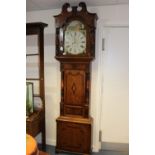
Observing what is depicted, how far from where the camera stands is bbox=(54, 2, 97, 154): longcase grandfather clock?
2.53 metres

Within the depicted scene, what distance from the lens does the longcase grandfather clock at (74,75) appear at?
8.29 feet

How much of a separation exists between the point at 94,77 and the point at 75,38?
1.89ft

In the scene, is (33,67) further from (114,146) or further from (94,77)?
(114,146)

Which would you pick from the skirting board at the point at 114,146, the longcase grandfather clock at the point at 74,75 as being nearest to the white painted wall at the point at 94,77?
the skirting board at the point at 114,146

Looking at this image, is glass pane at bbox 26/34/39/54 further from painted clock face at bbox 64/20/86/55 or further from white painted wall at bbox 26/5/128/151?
painted clock face at bbox 64/20/86/55

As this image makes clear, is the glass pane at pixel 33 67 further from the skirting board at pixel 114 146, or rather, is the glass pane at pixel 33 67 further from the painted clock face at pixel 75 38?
the skirting board at pixel 114 146

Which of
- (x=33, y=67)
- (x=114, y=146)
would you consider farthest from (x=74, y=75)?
(x=114, y=146)

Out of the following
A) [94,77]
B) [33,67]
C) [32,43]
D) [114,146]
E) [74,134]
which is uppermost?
[32,43]

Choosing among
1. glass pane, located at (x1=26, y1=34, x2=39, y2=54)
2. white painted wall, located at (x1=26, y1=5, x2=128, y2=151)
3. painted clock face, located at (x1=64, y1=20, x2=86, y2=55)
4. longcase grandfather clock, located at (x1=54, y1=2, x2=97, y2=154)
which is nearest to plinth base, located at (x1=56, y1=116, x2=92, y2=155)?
longcase grandfather clock, located at (x1=54, y1=2, x2=97, y2=154)

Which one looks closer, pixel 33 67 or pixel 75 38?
pixel 75 38

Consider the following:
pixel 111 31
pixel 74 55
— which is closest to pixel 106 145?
pixel 74 55

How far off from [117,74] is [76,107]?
70 cm

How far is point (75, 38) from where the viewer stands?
2602mm

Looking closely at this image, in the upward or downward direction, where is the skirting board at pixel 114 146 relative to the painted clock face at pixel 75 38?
downward
